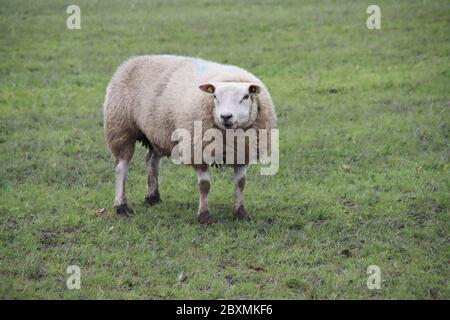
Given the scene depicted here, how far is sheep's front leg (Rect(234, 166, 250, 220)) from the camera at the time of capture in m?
8.84

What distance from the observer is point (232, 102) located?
8.20m

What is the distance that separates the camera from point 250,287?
6914 mm

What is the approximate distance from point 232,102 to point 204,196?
1170mm

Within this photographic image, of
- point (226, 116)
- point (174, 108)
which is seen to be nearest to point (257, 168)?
point (174, 108)

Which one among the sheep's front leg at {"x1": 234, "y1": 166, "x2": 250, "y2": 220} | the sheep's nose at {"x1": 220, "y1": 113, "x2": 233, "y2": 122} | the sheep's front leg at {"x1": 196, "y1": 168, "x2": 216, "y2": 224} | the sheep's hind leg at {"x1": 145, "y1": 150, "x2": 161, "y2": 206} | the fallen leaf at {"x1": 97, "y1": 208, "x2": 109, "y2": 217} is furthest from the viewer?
the sheep's hind leg at {"x1": 145, "y1": 150, "x2": 161, "y2": 206}

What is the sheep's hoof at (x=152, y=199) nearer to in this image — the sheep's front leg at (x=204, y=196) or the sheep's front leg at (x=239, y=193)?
the sheep's front leg at (x=204, y=196)

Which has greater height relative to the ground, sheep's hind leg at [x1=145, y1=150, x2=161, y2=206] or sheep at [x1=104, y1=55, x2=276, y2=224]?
sheep at [x1=104, y1=55, x2=276, y2=224]

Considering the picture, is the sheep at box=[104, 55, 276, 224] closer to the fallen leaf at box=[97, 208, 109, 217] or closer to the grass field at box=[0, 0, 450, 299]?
the fallen leaf at box=[97, 208, 109, 217]

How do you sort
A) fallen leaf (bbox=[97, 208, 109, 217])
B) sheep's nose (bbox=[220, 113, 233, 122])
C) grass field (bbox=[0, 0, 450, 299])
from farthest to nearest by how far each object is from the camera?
fallen leaf (bbox=[97, 208, 109, 217]), sheep's nose (bbox=[220, 113, 233, 122]), grass field (bbox=[0, 0, 450, 299])

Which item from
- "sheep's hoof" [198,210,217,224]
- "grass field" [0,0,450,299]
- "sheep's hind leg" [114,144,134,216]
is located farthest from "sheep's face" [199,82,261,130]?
"sheep's hind leg" [114,144,134,216]

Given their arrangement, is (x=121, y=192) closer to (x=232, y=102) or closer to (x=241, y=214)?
(x=241, y=214)

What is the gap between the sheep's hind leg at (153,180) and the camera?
9594 mm

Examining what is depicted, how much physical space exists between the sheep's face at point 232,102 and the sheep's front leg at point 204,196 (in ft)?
2.03
